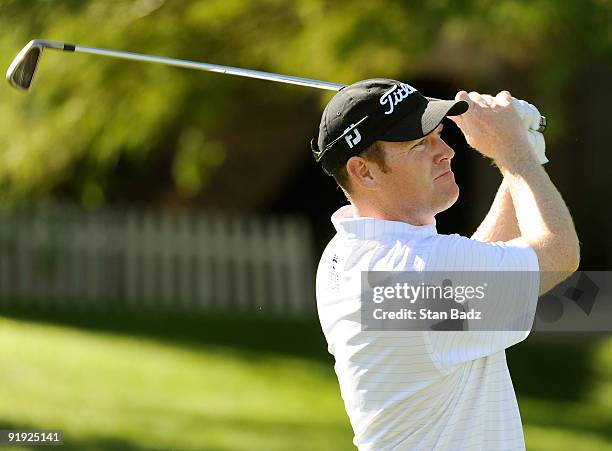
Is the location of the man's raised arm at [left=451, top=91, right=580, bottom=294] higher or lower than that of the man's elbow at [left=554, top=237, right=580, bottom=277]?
higher

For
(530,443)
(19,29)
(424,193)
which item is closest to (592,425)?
(530,443)

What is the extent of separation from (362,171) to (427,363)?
1.61 feet

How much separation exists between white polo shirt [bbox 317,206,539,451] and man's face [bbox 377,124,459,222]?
8 centimetres

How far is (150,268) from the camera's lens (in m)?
12.2

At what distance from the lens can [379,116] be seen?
8.65 ft

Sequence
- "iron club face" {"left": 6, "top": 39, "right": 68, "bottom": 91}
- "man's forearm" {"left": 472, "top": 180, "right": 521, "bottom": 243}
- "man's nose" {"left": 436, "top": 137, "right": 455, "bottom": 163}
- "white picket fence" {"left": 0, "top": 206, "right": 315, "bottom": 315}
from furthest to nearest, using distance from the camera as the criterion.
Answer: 1. "white picket fence" {"left": 0, "top": 206, "right": 315, "bottom": 315}
2. "iron club face" {"left": 6, "top": 39, "right": 68, "bottom": 91}
3. "man's forearm" {"left": 472, "top": 180, "right": 521, "bottom": 243}
4. "man's nose" {"left": 436, "top": 137, "right": 455, "bottom": 163}

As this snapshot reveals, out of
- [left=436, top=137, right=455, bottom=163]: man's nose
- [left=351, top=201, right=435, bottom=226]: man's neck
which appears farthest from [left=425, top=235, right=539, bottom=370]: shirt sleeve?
[left=436, top=137, right=455, bottom=163]: man's nose

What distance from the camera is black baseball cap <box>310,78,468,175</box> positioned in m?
2.63

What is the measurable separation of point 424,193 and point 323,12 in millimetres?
5703

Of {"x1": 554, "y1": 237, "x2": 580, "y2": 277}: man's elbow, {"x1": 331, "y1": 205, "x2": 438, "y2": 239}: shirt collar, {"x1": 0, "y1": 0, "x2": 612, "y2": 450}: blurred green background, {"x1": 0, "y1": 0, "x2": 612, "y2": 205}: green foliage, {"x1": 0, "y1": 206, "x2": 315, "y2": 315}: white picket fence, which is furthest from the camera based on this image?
{"x1": 0, "y1": 206, "x2": 315, "y2": 315}: white picket fence

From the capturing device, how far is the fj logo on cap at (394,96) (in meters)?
2.64

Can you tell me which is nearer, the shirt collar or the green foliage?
the shirt collar

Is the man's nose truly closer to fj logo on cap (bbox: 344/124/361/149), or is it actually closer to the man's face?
the man's face

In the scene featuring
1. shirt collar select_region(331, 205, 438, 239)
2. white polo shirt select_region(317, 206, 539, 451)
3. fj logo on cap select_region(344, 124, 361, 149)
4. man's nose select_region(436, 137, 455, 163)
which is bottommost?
white polo shirt select_region(317, 206, 539, 451)
